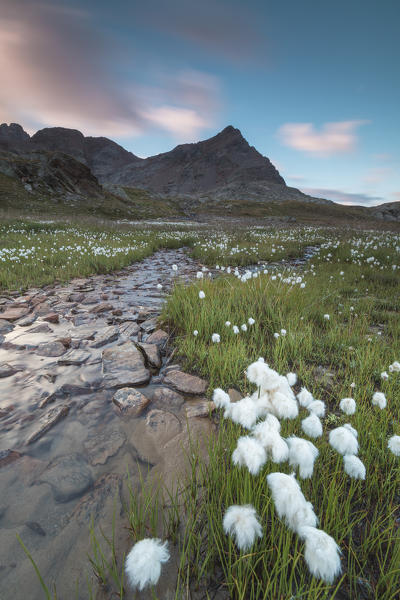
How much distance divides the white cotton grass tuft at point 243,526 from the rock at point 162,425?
116cm

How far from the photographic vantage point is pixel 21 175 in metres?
42.2

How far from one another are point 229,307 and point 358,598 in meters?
3.45

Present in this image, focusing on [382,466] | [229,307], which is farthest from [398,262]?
[382,466]

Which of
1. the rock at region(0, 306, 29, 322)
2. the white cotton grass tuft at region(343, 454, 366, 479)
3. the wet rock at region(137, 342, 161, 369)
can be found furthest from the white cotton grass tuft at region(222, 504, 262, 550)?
the rock at region(0, 306, 29, 322)

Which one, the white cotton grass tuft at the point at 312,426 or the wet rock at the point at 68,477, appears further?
the wet rock at the point at 68,477

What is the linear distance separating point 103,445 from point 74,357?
1.66 meters

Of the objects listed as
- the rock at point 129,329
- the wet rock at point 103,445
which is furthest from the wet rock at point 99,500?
the rock at point 129,329

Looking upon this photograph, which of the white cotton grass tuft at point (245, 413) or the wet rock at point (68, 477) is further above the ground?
the white cotton grass tuft at point (245, 413)

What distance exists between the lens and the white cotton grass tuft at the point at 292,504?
1.16 metres

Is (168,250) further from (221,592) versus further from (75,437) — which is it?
(221,592)

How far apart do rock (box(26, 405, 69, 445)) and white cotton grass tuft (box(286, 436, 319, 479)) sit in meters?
2.08

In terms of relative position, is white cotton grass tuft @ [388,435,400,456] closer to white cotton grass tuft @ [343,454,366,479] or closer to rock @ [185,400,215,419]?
white cotton grass tuft @ [343,454,366,479]

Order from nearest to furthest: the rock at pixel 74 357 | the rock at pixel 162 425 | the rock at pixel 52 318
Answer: the rock at pixel 162 425 → the rock at pixel 74 357 → the rock at pixel 52 318

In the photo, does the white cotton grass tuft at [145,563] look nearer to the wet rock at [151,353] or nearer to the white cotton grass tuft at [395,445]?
the white cotton grass tuft at [395,445]
